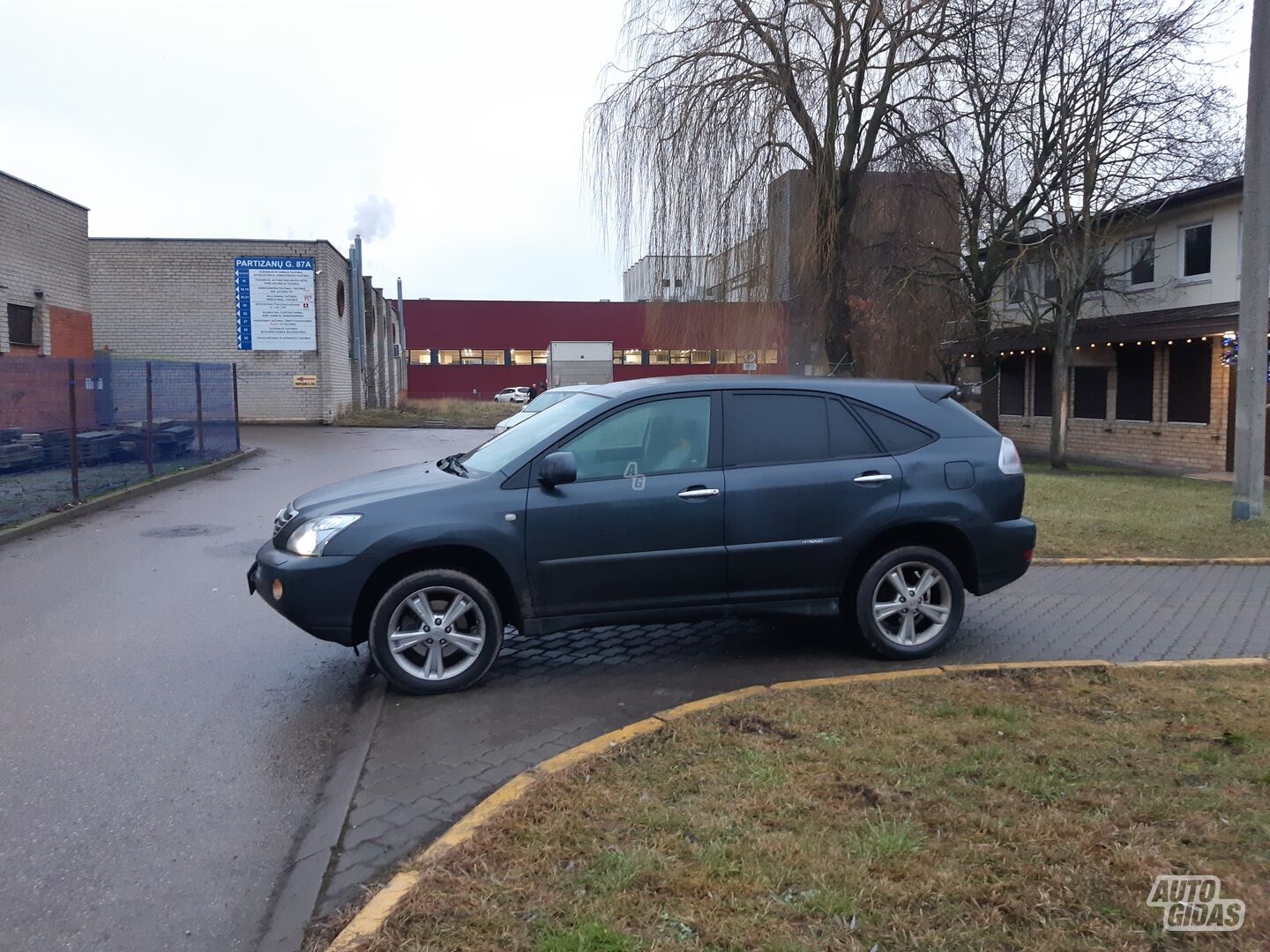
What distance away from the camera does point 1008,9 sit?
690 inches

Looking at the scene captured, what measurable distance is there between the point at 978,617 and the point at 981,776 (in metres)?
3.59

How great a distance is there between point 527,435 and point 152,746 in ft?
8.74

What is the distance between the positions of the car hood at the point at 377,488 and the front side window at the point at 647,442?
75cm

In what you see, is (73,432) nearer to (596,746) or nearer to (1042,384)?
(596,746)

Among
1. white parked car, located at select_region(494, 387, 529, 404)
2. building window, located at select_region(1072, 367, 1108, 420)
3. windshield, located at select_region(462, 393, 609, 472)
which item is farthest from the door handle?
white parked car, located at select_region(494, 387, 529, 404)

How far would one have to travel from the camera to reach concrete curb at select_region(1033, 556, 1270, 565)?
941cm

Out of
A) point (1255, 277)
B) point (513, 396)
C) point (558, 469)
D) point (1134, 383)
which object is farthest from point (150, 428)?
point (513, 396)

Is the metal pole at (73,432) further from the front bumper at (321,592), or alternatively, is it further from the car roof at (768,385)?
the car roof at (768,385)

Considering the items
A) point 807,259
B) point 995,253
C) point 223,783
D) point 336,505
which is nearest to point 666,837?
point 223,783

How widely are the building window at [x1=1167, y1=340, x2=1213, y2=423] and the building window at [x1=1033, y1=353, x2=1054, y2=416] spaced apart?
204 inches

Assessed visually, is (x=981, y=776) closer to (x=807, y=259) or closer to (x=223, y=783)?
(x=223, y=783)

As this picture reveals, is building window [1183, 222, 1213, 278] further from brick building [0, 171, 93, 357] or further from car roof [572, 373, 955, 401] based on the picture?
brick building [0, 171, 93, 357]

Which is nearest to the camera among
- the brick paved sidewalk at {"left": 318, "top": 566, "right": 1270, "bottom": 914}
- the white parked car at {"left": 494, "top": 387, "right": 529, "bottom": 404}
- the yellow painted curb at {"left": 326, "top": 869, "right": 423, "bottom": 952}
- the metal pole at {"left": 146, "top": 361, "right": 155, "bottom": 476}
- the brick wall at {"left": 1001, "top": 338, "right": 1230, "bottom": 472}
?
the yellow painted curb at {"left": 326, "top": 869, "right": 423, "bottom": 952}

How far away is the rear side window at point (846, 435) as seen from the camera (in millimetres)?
6203
